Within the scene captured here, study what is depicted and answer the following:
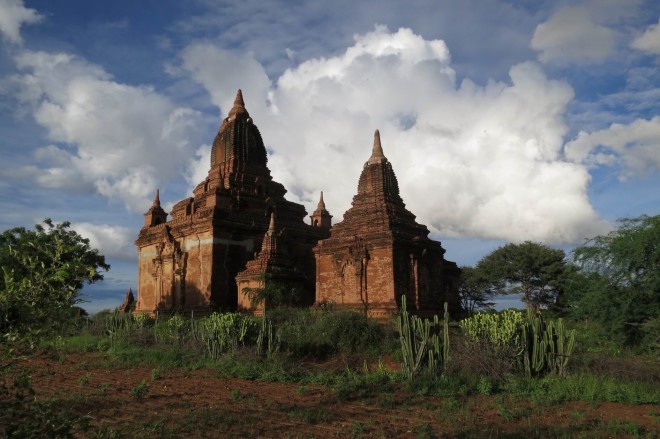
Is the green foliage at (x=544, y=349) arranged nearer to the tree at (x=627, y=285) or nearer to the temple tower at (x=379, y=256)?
the tree at (x=627, y=285)

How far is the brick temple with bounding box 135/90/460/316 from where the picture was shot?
69.4ft

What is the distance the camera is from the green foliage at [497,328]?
472 inches

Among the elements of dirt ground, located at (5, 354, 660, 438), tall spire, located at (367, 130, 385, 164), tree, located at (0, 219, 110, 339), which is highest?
tall spire, located at (367, 130, 385, 164)

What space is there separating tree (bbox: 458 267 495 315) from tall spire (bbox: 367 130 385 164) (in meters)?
22.5

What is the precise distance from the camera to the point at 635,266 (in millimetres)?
15289

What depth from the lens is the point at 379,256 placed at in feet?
68.8

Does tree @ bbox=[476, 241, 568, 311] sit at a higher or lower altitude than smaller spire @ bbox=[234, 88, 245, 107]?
lower

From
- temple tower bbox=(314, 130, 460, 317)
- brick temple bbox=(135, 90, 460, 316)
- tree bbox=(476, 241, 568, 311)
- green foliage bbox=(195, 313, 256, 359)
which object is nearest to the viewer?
green foliage bbox=(195, 313, 256, 359)

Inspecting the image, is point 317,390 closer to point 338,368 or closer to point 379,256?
point 338,368

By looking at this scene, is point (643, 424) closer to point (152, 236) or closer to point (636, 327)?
point (636, 327)

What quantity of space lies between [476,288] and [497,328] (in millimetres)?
34318

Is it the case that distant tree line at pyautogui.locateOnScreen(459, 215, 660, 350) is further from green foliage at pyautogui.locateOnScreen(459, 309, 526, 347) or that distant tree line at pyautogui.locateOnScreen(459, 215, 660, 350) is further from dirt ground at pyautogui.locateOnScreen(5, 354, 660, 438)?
dirt ground at pyautogui.locateOnScreen(5, 354, 660, 438)

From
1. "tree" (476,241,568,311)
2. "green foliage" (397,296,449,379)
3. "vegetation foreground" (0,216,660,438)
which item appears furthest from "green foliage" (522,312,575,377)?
"tree" (476,241,568,311)

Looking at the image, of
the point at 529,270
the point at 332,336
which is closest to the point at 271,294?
the point at 332,336
